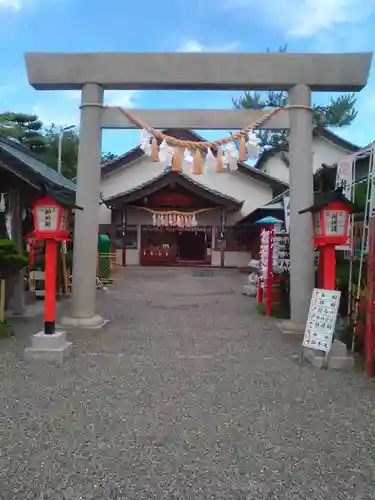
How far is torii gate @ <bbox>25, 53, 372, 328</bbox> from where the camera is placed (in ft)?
24.9

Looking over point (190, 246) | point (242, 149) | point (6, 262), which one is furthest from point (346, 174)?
point (190, 246)

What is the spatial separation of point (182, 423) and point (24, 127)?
3295 centimetres

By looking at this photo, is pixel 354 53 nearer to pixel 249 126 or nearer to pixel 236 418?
pixel 249 126

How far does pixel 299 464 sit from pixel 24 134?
107 feet

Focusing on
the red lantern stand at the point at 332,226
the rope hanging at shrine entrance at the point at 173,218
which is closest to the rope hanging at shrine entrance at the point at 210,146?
the red lantern stand at the point at 332,226

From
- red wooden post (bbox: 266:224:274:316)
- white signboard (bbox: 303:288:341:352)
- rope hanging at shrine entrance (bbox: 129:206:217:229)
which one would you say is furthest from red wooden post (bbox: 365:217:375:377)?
rope hanging at shrine entrance (bbox: 129:206:217:229)

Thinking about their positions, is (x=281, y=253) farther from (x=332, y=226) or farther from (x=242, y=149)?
(x=332, y=226)

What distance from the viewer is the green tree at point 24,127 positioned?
31.4 meters

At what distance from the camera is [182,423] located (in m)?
3.96

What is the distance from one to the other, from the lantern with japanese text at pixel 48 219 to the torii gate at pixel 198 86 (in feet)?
4.67

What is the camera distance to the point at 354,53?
24.4ft

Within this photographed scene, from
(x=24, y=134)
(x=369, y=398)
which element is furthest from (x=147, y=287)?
(x=24, y=134)

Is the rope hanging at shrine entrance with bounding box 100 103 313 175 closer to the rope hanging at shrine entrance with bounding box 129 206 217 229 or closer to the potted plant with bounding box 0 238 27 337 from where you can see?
the potted plant with bounding box 0 238 27 337

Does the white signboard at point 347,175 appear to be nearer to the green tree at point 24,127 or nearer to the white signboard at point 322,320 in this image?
the white signboard at point 322,320
